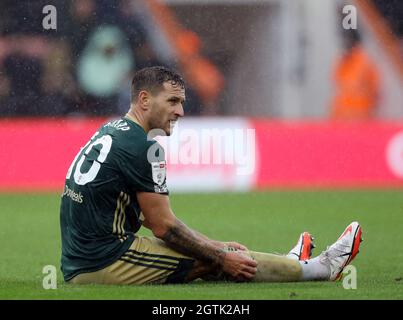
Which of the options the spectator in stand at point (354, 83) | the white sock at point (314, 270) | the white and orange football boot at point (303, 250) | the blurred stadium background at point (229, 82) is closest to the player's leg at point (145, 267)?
the white sock at point (314, 270)

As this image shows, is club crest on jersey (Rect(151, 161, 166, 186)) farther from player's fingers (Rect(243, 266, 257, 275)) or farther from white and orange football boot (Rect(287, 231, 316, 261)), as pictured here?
white and orange football boot (Rect(287, 231, 316, 261))

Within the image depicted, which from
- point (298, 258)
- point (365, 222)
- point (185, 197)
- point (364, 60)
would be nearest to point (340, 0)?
point (364, 60)

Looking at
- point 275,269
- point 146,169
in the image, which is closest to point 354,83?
point 275,269

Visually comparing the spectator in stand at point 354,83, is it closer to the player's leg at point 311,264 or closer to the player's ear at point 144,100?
the player's leg at point 311,264

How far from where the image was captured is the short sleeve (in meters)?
7.07

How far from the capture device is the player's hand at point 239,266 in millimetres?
7289

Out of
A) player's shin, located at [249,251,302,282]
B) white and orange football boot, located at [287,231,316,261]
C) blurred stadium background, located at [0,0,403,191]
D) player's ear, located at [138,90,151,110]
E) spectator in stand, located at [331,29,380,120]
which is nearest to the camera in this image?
player's ear, located at [138,90,151,110]

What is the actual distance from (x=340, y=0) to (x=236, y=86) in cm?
240

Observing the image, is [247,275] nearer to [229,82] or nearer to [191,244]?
[191,244]

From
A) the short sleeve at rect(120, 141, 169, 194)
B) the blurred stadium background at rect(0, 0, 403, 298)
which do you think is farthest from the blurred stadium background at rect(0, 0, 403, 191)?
the short sleeve at rect(120, 141, 169, 194)

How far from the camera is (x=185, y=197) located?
50.4 feet

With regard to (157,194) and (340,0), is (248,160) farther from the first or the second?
(157,194)

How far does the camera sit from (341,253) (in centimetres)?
761

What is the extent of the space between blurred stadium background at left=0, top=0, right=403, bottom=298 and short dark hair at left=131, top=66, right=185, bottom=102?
173 inches
